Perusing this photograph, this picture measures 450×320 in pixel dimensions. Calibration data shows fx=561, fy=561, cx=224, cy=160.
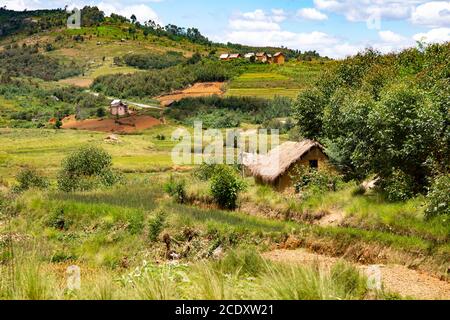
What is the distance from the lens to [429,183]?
20.6 meters

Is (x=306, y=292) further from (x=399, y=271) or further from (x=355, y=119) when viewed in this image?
(x=355, y=119)

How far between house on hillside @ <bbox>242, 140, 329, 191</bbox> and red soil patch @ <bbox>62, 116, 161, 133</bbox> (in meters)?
57.3

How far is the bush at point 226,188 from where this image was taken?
1101 inches

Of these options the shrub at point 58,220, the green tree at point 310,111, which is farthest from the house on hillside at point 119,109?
the shrub at point 58,220

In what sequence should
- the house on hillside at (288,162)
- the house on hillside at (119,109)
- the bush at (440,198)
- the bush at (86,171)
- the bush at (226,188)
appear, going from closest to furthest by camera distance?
1. the bush at (440,198)
2. the bush at (226,188)
3. the house on hillside at (288,162)
4. the bush at (86,171)
5. the house on hillside at (119,109)

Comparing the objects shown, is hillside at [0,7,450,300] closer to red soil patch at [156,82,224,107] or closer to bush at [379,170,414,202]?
bush at [379,170,414,202]

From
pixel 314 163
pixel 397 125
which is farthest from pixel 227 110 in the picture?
pixel 397 125

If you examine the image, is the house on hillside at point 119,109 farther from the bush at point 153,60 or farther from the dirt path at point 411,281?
the dirt path at point 411,281

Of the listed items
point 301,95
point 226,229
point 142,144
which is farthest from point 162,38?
point 226,229

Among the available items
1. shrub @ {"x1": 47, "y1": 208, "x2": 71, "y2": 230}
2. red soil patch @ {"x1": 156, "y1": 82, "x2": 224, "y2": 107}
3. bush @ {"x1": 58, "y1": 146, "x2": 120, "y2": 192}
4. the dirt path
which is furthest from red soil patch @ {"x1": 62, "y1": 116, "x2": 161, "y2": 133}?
the dirt path

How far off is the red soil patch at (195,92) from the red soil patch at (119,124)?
47.1 ft

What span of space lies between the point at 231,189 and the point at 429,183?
34.5 ft

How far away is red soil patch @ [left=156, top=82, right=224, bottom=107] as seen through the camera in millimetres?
106438

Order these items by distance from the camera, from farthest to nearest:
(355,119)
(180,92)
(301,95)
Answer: (180,92)
(301,95)
(355,119)
